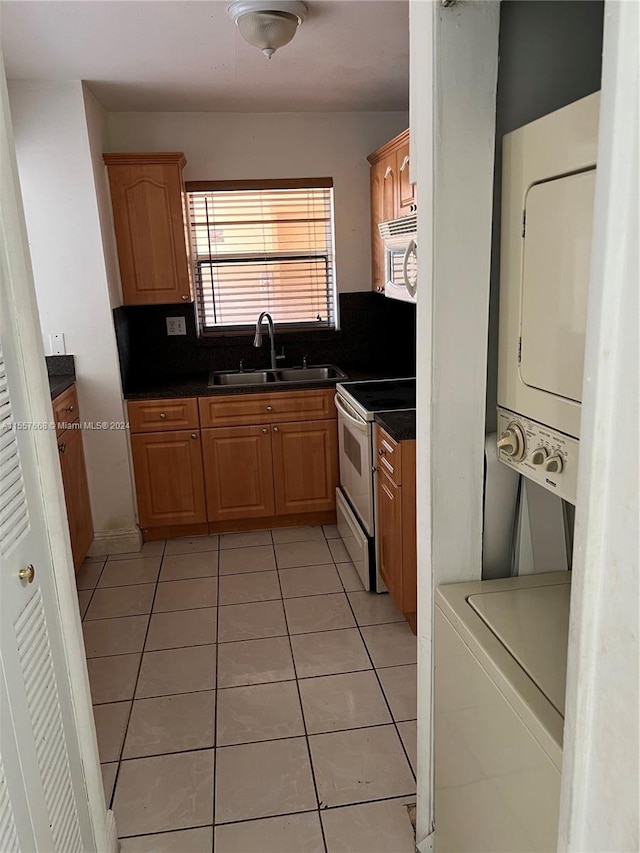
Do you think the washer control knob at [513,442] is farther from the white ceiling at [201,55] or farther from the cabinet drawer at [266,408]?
the cabinet drawer at [266,408]

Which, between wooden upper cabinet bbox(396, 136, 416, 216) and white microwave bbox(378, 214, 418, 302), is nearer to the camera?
white microwave bbox(378, 214, 418, 302)

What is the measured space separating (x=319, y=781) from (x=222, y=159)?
330 cm

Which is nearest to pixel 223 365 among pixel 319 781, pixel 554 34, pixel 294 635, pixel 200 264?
pixel 200 264

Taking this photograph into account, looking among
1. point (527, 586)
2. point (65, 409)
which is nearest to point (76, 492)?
point (65, 409)

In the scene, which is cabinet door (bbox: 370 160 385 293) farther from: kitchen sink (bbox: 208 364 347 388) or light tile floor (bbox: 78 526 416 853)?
light tile floor (bbox: 78 526 416 853)

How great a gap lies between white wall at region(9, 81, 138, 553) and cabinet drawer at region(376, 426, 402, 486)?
1509 mm

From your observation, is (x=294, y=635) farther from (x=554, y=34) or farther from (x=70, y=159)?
(x=70, y=159)

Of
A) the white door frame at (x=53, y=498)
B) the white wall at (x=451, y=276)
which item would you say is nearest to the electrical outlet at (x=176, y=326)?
the white door frame at (x=53, y=498)

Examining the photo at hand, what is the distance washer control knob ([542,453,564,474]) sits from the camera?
1171mm

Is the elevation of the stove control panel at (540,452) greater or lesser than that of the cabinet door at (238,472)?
greater

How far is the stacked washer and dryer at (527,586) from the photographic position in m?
1.04

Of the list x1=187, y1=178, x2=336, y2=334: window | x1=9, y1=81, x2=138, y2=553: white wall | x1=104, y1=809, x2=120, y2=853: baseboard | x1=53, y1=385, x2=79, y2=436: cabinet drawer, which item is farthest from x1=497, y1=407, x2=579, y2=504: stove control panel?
x1=187, y1=178, x2=336, y2=334: window

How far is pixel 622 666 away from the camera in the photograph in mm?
742

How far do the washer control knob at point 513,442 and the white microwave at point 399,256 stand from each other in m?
1.27
